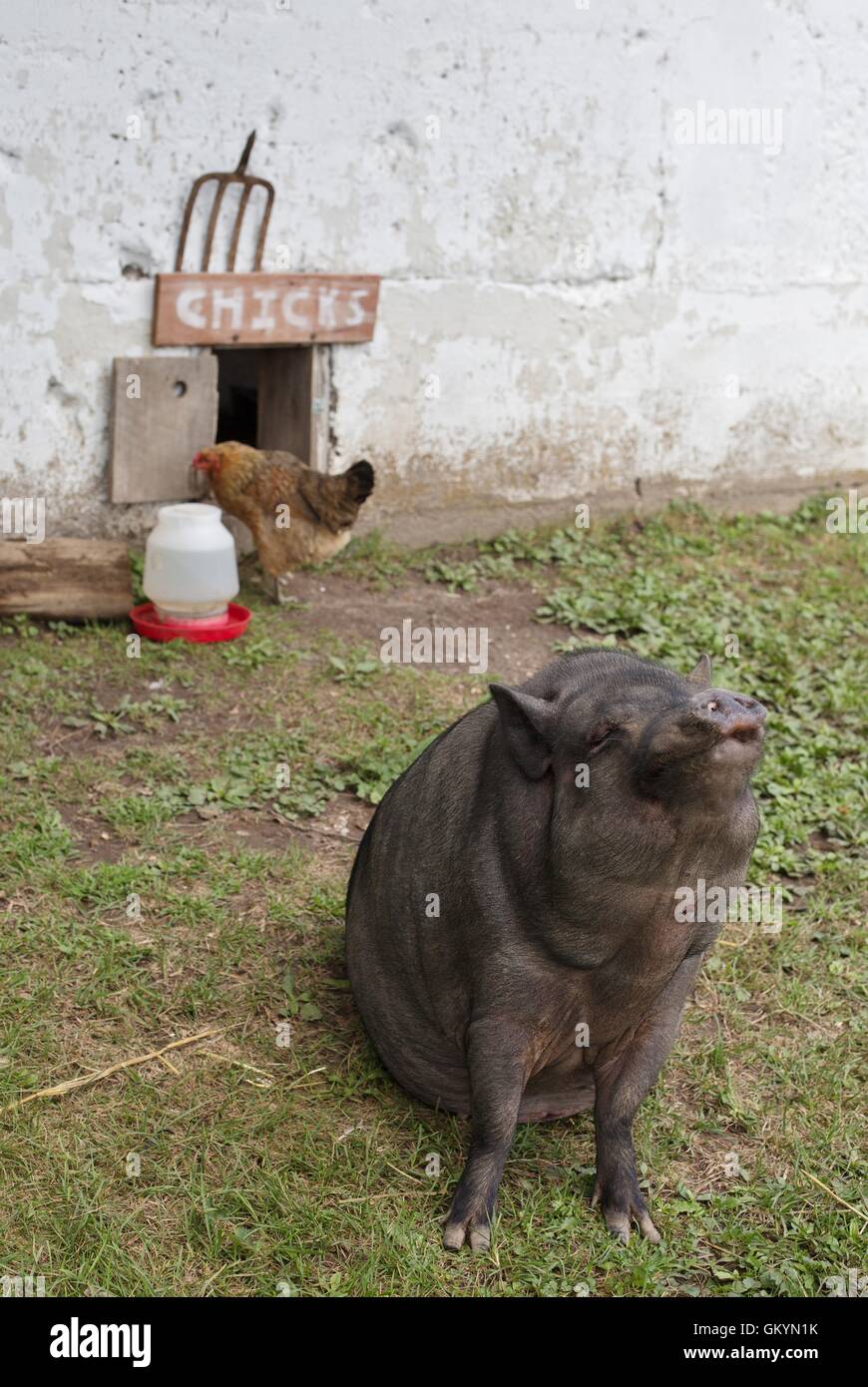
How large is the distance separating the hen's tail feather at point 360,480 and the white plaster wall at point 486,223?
2.55ft

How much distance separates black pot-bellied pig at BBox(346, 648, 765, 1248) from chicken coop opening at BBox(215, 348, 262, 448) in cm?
598

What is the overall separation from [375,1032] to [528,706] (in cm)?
123

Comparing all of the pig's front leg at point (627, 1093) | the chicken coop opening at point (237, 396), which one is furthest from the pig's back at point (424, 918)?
the chicken coop opening at point (237, 396)

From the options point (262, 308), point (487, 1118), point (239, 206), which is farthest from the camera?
point (262, 308)

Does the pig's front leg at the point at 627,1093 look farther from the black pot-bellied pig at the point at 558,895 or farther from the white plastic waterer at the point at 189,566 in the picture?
the white plastic waterer at the point at 189,566

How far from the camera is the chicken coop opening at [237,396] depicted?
965 centimetres

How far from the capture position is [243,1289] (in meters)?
3.41

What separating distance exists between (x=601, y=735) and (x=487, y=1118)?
1.01m

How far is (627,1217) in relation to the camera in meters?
3.68

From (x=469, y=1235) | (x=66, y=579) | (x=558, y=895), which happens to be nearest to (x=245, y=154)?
(x=66, y=579)

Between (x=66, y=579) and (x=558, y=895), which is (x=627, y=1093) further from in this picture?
(x=66, y=579)

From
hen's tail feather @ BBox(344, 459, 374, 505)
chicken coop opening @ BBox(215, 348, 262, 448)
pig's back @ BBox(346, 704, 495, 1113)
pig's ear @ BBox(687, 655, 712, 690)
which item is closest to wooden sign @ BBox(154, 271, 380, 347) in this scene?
hen's tail feather @ BBox(344, 459, 374, 505)

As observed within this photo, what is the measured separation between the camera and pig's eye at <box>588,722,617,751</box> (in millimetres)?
3301

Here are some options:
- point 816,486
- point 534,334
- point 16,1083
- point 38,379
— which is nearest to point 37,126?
point 38,379
